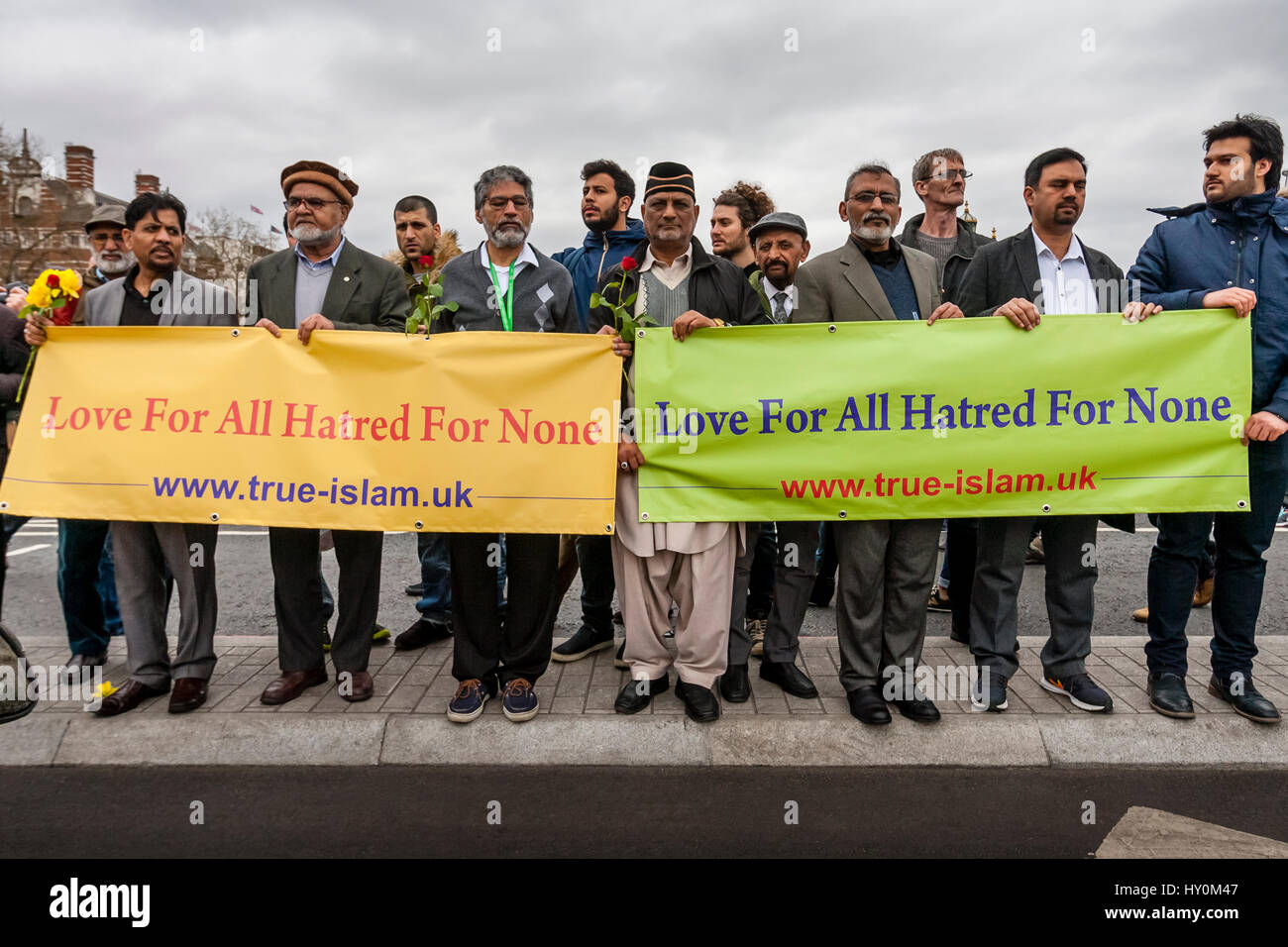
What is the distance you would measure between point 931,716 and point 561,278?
277 centimetres

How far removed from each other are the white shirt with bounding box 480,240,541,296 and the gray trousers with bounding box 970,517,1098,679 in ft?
8.69

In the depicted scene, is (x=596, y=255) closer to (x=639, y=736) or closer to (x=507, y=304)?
(x=507, y=304)

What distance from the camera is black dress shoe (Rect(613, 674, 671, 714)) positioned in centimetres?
374

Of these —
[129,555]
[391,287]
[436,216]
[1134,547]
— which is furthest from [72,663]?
[1134,547]

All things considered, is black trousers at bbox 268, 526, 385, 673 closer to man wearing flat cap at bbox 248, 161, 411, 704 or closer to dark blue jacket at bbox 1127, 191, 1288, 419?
man wearing flat cap at bbox 248, 161, 411, 704

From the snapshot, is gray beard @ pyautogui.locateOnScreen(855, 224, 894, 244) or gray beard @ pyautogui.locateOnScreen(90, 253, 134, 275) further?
gray beard @ pyautogui.locateOnScreen(90, 253, 134, 275)

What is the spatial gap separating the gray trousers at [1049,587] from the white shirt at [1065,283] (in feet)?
3.43

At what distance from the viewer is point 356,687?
3.93 meters

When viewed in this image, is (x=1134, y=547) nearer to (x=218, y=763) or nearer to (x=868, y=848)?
(x=868, y=848)

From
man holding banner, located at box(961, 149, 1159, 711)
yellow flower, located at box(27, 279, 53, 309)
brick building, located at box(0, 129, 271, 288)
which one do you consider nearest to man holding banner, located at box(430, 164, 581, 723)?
yellow flower, located at box(27, 279, 53, 309)

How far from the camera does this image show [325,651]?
4.71 metres

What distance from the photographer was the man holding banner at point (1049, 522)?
3.81 m

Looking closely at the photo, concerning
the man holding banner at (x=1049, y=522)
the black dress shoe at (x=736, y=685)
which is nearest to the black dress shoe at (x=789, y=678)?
the black dress shoe at (x=736, y=685)

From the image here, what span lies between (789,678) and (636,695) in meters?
0.82
